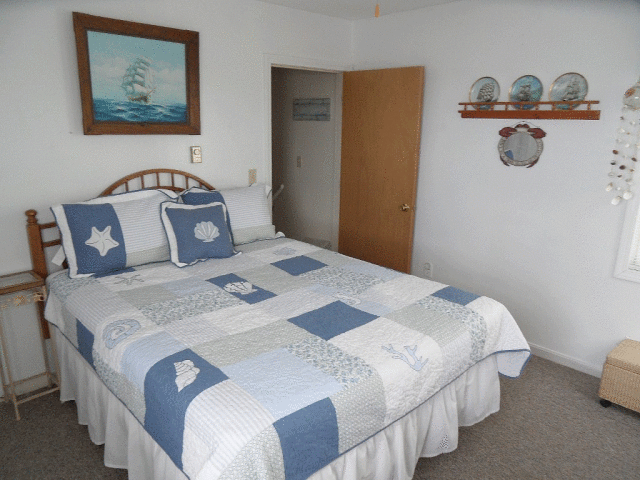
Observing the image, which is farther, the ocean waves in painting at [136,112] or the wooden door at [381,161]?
the wooden door at [381,161]

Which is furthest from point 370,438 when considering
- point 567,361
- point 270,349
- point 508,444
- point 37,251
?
point 37,251

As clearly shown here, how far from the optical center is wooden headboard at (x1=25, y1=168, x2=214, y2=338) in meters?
2.56

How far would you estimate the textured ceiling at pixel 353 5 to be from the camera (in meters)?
3.31

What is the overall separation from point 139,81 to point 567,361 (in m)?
3.29

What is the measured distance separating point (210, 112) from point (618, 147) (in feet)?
8.54

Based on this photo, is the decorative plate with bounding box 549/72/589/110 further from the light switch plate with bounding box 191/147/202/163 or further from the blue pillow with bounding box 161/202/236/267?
the light switch plate with bounding box 191/147/202/163

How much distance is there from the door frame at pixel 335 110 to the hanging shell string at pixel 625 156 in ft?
7.12

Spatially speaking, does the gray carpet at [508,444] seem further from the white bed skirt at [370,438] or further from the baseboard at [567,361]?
the baseboard at [567,361]

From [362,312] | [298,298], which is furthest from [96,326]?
[362,312]

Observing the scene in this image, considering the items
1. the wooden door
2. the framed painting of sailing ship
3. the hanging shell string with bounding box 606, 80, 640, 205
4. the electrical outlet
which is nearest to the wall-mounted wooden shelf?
the hanging shell string with bounding box 606, 80, 640, 205

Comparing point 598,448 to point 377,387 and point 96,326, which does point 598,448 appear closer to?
point 377,387

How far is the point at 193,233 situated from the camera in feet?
8.98

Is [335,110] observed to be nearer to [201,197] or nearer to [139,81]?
[201,197]

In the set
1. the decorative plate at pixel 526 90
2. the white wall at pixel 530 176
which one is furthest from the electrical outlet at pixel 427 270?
the decorative plate at pixel 526 90
